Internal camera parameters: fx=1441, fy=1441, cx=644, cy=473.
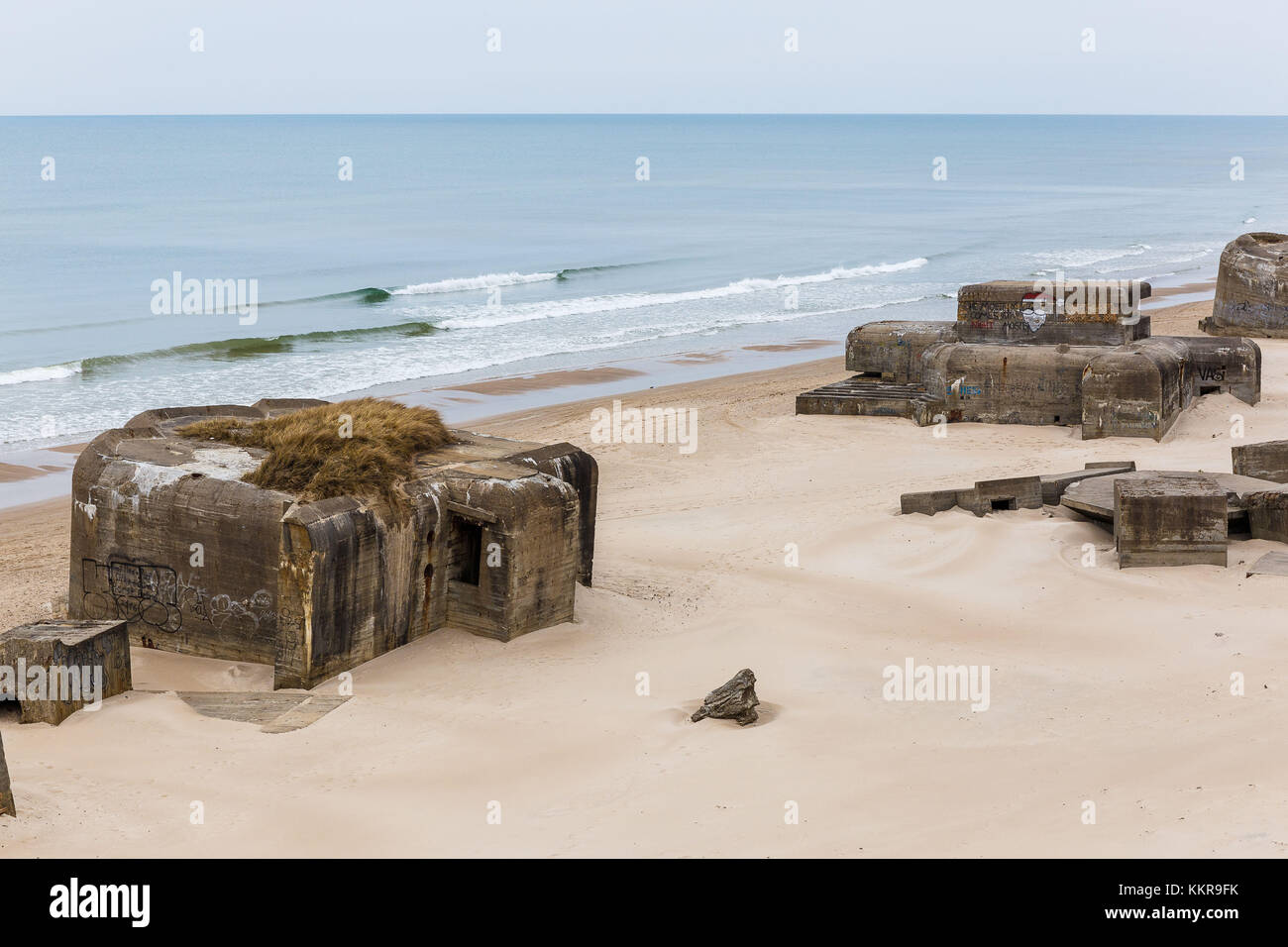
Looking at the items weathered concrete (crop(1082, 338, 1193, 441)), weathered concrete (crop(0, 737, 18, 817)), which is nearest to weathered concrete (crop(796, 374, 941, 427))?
weathered concrete (crop(1082, 338, 1193, 441))

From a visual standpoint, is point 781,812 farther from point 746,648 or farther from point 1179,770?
point 746,648

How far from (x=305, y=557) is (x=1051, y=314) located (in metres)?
→ 13.8

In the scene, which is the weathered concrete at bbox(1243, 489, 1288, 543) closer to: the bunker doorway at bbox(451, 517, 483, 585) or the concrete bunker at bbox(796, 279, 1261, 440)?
the concrete bunker at bbox(796, 279, 1261, 440)

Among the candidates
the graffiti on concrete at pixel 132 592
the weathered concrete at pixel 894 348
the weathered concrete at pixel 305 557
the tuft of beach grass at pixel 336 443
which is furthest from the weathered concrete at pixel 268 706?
the weathered concrete at pixel 894 348

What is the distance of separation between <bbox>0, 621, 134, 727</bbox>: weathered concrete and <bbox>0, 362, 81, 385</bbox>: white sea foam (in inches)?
719

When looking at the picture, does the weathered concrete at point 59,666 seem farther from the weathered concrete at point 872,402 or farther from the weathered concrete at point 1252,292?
the weathered concrete at point 1252,292

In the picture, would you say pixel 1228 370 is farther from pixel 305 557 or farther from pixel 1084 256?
pixel 1084 256

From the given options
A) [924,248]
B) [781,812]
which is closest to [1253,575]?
[781,812]

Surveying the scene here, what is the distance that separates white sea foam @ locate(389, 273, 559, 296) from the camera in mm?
40244

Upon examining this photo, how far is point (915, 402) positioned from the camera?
63.1ft

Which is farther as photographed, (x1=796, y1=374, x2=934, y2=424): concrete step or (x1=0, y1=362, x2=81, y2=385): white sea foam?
(x1=0, y1=362, x2=81, y2=385): white sea foam

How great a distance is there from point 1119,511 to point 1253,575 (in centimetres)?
112

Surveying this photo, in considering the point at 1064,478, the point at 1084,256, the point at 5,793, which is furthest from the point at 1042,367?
the point at 1084,256

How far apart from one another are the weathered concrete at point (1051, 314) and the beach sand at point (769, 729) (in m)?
7.64
